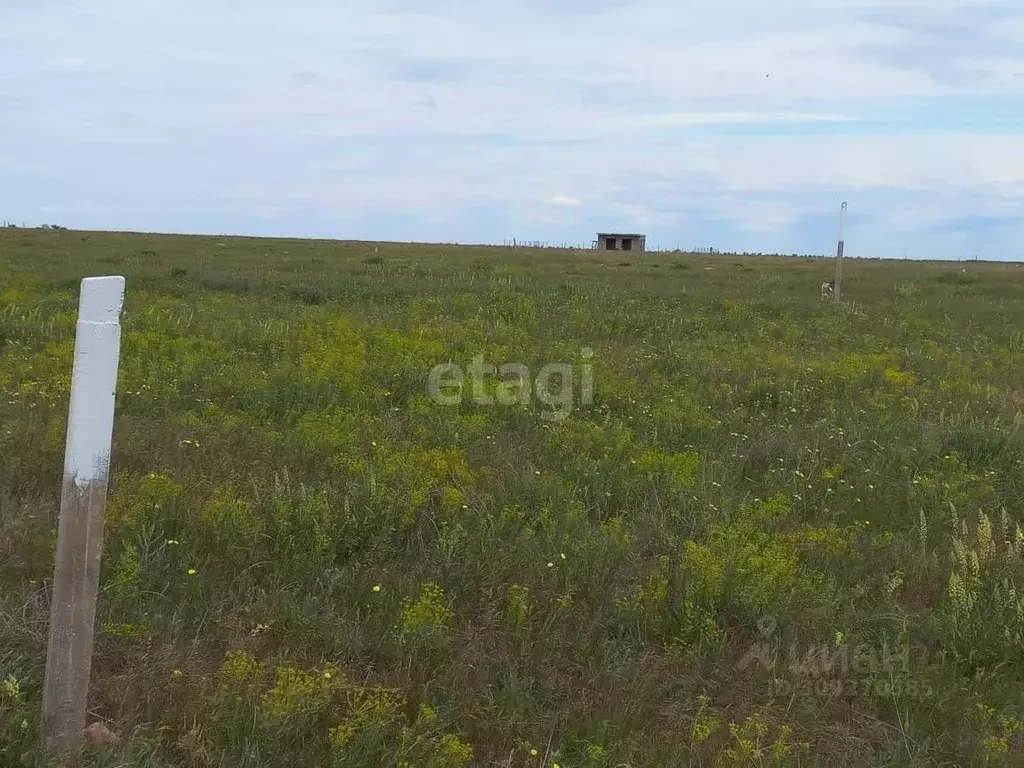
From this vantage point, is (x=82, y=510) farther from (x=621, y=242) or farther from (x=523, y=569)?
(x=621, y=242)

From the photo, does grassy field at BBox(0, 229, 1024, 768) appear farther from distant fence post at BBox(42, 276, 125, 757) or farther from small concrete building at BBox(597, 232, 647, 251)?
small concrete building at BBox(597, 232, 647, 251)

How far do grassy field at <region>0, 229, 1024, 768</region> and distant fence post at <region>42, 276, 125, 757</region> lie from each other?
17cm

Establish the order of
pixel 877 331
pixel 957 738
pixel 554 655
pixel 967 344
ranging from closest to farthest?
pixel 957 738
pixel 554 655
pixel 967 344
pixel 877 331

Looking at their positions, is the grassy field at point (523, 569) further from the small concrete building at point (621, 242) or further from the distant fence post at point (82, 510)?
the small concrete building at point (621, 242)

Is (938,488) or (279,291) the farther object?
(279,291)

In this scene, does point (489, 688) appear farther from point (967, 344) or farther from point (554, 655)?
point (967, 344)

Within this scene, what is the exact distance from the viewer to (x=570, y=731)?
2.88 metres

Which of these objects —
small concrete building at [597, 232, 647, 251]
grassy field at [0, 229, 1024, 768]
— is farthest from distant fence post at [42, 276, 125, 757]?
small concrete building at [597, 232, 647, 251]

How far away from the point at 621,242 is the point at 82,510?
225ft

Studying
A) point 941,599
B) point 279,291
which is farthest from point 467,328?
point 941,599

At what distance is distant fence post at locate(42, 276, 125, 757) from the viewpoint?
7.06 feet

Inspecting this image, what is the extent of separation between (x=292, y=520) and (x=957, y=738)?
3.26 metres

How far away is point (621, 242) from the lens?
225 ft

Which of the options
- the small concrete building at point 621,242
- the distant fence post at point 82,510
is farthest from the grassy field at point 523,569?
the small concrete building at point 621,242
